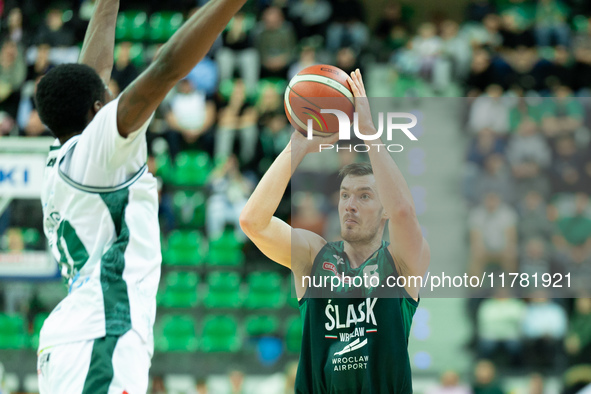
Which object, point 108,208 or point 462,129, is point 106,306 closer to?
point 108,208

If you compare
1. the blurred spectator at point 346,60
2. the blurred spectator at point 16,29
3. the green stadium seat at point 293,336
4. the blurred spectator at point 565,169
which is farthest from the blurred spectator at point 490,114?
the blurred spectator at point 16,29

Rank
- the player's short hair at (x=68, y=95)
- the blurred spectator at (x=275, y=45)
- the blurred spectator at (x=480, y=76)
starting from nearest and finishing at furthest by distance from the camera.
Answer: the player's short hair at (x=68, y=95) → the blurred spectator at (x=480, y=76) → the blurred spectator at (x=275, y=45)

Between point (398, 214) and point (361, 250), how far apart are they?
383 millimetres

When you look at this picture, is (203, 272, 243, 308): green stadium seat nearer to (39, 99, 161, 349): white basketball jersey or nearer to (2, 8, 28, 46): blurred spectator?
(2, 8, 28, 46): blurred spectator

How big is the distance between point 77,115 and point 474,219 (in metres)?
6.51

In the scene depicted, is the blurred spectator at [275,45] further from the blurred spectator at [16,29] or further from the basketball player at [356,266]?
the basketball player at [356,266]

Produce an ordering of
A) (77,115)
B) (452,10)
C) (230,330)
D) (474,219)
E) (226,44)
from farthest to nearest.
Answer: (452,10)
(226,44)
(230,330)
(474,219)
(77,115)

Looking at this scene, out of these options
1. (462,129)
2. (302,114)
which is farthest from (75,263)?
(462,129)

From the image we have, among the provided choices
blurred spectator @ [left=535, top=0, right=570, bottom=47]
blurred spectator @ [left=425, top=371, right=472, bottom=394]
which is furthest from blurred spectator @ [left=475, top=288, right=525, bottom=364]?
blurred spectator @ [left=535, top=0, right=570, bottom=47]

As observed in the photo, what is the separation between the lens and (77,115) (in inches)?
125

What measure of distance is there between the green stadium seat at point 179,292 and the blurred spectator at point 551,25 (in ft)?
27.4

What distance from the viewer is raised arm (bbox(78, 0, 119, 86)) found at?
3887 millimetres

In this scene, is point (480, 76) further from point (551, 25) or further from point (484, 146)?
point (484, 146)

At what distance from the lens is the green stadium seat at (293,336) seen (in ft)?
33.7
